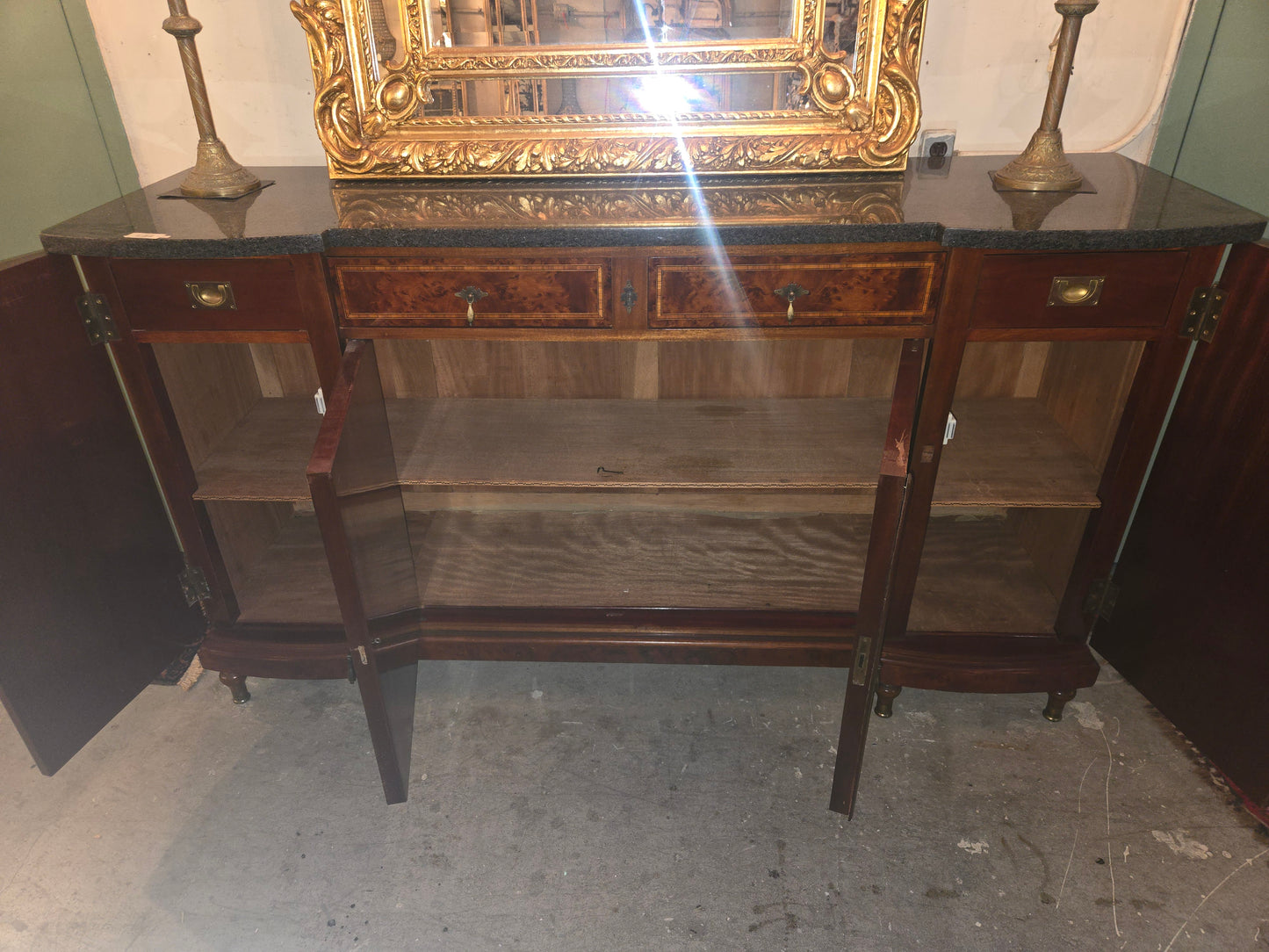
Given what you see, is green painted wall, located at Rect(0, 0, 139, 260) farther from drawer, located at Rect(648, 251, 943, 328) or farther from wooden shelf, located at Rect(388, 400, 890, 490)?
drawer, located at Rect(648, 251, 943, 328)

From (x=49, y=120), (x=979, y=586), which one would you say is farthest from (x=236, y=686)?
(x=979, y=586)

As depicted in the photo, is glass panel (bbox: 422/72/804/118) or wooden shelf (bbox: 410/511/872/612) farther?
wooden shelf (bbox: 410/511/872/612)

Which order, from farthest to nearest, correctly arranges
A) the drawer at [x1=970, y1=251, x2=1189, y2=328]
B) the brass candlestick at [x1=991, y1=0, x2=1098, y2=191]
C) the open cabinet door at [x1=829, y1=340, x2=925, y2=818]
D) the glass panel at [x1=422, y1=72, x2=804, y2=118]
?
the glass panel at [x1=422, y1=72, x2=804, y2=118]
the brass candlestick at [x1=991, y1=0, x2=1098, y2=191]
the drawer at [x1=970, y1=251, x2=1189, y2=328]
the open cabinet door at [x1=829, y1=340, x2=925, y2=818]

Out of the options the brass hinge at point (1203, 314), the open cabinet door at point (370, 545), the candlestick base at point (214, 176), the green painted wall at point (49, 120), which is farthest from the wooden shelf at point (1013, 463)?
the green painted wall at point (49, 120)

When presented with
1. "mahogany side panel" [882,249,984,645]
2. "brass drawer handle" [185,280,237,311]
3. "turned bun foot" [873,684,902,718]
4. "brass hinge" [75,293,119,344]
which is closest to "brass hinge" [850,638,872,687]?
"mahogany side panel" [882,249,984,645]

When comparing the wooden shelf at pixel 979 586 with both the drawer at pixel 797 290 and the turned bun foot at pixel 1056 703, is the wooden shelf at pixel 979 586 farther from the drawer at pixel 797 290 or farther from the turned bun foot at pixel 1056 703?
the drawer at pixel 797 290

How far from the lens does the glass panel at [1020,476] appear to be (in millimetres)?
1670

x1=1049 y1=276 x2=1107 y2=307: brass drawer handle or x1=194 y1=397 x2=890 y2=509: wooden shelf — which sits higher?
x1=1049 y1=276 x2=1107 y2=307: brass drawer handle

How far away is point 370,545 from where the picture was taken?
1.54 meters

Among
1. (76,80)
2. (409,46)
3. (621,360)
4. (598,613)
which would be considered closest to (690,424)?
(621,360)

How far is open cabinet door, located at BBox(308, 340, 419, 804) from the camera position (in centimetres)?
134

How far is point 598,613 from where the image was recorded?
187cm

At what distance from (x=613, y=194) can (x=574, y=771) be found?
128cm

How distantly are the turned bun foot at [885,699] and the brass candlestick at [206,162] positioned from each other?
185 cm
